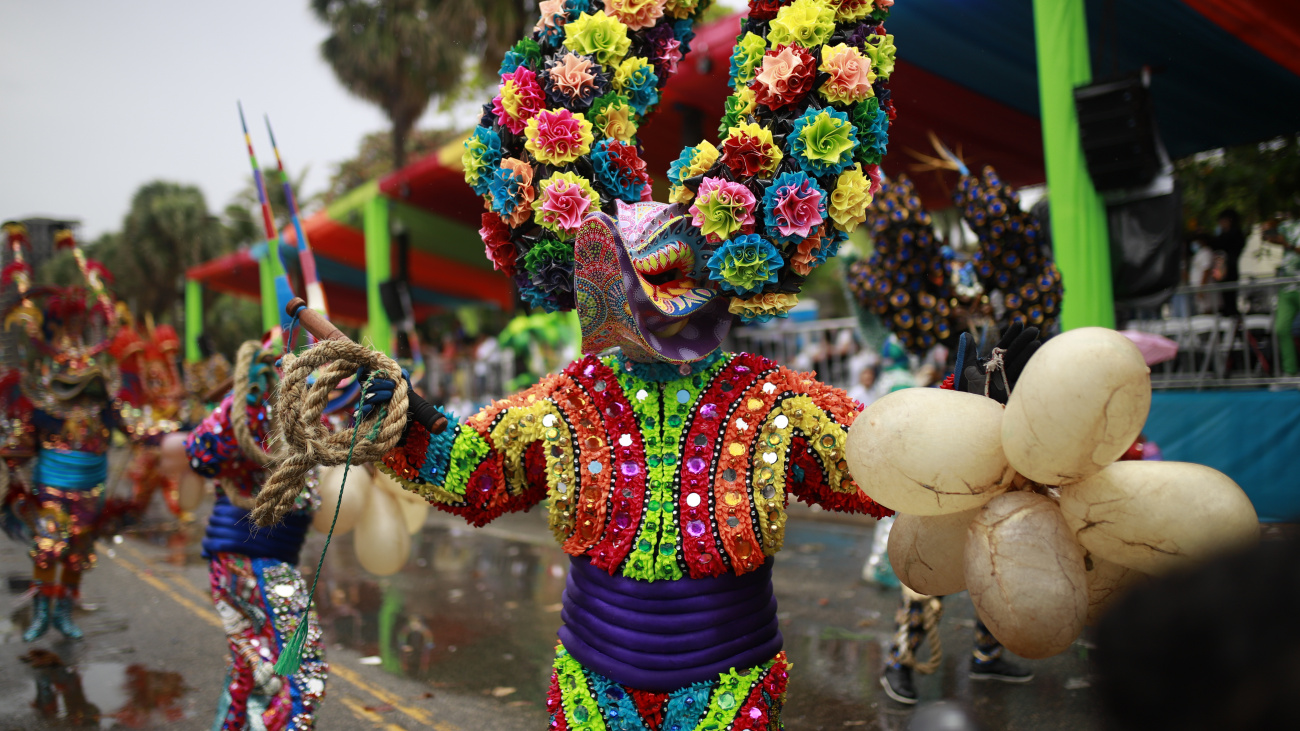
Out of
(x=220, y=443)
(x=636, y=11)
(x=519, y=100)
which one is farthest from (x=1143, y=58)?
(x=220, y=443)

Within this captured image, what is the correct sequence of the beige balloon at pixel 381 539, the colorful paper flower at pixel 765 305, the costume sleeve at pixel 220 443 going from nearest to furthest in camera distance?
the colorful paper flower at pixel 765 305
the beige balloon at pixel 381 539
the costume sleeve at pixel 220 443

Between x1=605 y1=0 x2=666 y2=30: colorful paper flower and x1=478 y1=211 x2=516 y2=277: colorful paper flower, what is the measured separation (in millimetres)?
660

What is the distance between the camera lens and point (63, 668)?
505cm

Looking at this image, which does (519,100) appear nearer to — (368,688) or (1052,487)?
(1052,487)

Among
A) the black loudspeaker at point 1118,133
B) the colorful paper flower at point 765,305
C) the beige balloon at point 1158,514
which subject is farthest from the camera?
the black loudspeaker at point 1118,133

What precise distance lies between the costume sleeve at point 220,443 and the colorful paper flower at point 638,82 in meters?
2.00

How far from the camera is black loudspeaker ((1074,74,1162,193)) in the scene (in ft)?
16.6

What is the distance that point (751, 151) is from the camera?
6.66 feet

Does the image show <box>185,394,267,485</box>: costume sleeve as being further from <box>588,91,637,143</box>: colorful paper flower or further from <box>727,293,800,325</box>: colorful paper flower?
<box>727,293,800,325</box>: colorful paper flower

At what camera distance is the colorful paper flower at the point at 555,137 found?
220cm

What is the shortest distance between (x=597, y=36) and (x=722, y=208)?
672 millimetres

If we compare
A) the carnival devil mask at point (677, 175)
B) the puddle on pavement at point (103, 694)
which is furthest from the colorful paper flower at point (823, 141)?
the puddle on pavement at point (103, 694)

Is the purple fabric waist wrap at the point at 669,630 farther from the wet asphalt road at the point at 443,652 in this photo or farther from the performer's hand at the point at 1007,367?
the wet asphalt road at the point at 443,652

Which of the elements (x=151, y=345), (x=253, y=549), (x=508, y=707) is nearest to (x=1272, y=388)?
(x=508, y=707)
